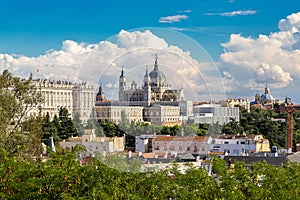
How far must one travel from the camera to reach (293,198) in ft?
21.4

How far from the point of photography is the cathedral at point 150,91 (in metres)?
5.81

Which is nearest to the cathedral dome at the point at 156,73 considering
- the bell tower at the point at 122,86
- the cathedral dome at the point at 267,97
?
the bell tower at the point at 122,86

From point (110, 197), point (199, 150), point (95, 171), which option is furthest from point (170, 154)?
point (110, 197)

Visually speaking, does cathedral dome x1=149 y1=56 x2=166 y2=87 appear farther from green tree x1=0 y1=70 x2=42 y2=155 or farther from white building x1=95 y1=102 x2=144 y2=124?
green tree x1=0 y1=70 x2=42 y2=155

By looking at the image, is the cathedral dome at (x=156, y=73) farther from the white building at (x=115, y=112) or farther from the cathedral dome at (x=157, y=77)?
the white building at (x=115, y=112)

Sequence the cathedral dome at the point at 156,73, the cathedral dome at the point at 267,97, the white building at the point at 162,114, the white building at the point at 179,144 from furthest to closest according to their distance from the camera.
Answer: the cathedral dome at the point at 267,97, the white building at the point at 179,144, the white building at the point at 162,114, the cathedral dome at the point at 156,73

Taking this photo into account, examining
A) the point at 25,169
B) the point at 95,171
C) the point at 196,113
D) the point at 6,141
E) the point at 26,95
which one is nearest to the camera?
the point at 196,113

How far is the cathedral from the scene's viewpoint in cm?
581

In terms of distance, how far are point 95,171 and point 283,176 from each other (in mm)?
2232

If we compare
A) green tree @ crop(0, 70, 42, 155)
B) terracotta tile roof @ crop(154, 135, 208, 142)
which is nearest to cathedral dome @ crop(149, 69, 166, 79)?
terracotta tile roof @ crop(154, 135, 208, 142)

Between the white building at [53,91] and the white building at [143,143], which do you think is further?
the white building at [53,91]

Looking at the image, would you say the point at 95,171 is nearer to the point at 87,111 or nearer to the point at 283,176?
the point at 87,111

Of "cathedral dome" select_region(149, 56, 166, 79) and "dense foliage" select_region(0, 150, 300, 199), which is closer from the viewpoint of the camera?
"cathedral dome" select_region(149, 56, 166, 79)

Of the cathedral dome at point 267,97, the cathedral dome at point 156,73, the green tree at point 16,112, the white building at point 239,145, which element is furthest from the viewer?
the cathedral dome at point 267,97
